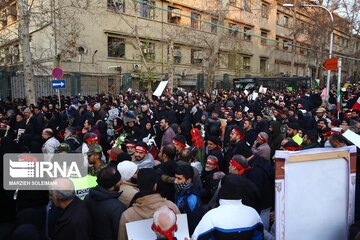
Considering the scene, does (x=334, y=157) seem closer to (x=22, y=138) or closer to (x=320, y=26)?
(x=22, y=138)

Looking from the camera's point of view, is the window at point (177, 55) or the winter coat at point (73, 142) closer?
the winter coat at point (73, 142)

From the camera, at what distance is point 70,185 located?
3215mm

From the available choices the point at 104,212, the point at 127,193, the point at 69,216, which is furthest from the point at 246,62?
the point at 69,216

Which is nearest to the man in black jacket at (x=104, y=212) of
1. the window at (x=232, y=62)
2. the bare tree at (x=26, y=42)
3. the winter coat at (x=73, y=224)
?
the winter coat at (x=73, y=224)

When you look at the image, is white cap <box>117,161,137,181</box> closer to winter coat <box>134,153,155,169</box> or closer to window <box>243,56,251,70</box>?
→ winter coat <box>134,153,155,169</box>

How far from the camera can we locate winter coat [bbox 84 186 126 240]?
3248mm

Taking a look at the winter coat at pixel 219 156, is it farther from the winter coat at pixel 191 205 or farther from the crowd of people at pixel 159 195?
the winter coat at pixel 191 205

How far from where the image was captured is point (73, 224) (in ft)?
9.99

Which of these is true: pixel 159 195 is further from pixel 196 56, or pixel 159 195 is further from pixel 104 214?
pixel 196 56

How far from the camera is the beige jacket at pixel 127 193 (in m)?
3.79

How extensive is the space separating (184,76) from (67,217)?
30.4m

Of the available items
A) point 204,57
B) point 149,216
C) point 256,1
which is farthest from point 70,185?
point 256,1

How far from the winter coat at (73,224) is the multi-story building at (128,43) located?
46.0ft

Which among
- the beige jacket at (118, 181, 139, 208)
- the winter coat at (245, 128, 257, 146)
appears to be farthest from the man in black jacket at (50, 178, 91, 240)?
the winter coat at (245, 128, 257, 146)
